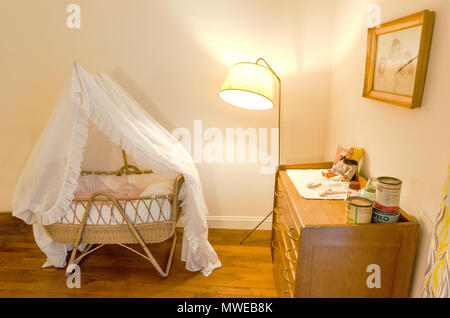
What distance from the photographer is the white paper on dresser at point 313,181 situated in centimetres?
167

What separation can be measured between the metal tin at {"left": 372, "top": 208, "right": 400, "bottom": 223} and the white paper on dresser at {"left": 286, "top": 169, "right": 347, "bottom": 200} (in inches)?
12.2

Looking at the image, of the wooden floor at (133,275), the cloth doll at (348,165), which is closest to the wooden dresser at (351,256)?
the cloth doll at (348,165)

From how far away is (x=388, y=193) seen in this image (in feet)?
4.24

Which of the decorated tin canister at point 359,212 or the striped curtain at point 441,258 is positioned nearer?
the striped curtain at point 441,258

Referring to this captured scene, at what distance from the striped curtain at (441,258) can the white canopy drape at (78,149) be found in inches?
53.0

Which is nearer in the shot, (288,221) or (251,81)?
(288,221)

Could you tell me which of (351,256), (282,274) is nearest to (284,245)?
(282,274)

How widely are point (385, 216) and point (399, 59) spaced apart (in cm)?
70

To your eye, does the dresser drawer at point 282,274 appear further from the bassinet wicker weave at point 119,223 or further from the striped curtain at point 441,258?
the bassinet wicker weave at point 119,223

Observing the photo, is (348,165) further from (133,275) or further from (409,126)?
(133,275)

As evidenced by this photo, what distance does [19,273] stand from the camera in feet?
7.31

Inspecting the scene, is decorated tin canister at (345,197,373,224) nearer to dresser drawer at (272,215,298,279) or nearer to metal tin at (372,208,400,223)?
metal tin at (372,208,400,223)

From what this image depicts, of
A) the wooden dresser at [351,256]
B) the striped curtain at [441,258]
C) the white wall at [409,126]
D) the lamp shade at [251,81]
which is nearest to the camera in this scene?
the striped curtain at [441,258]
